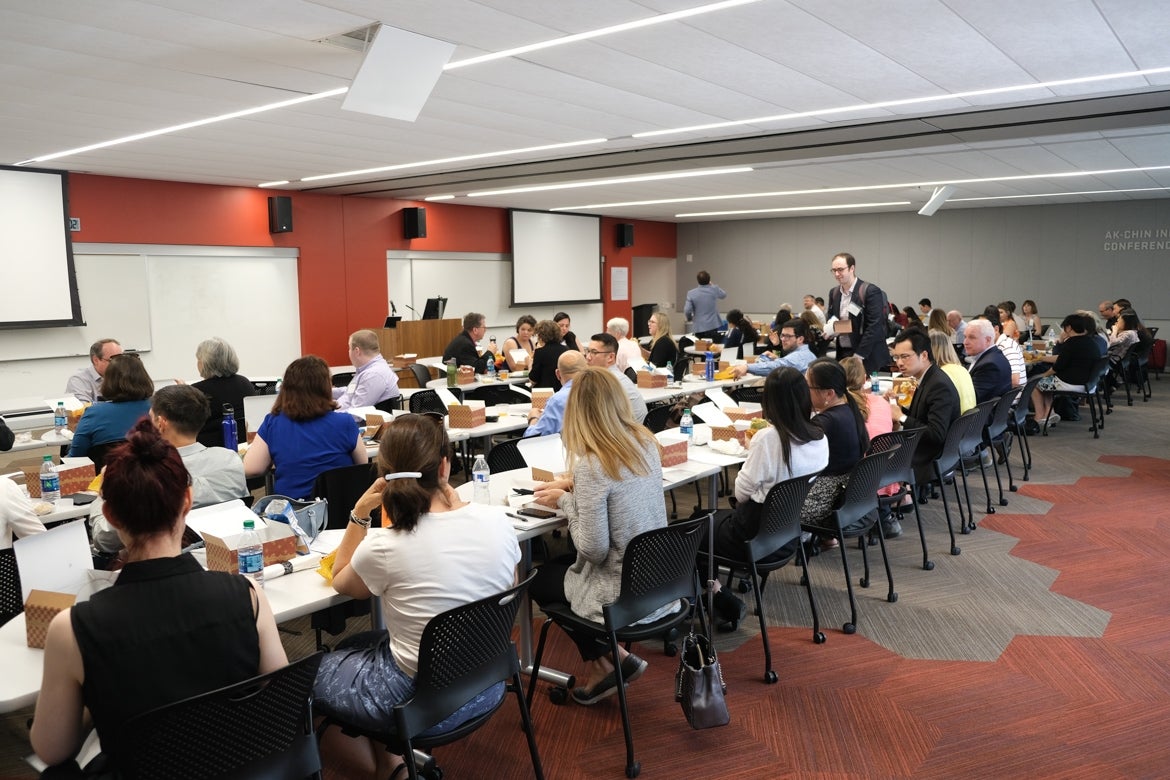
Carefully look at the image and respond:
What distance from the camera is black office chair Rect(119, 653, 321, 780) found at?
1.81m

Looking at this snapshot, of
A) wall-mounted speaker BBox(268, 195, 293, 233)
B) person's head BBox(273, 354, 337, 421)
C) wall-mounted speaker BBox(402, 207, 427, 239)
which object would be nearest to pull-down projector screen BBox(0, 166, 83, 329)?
wall-mounted speaker BBox(268, 195, 293, 233)

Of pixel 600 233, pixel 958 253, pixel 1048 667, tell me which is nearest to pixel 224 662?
pixel 1048 667

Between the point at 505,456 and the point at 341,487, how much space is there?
91 centimetres

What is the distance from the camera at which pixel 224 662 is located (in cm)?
197

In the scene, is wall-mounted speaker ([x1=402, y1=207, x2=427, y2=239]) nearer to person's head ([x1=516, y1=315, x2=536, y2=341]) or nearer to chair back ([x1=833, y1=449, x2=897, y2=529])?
person's head ([x1=516, y1=315, x2=536, y2=341])

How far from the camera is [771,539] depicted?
3.82m

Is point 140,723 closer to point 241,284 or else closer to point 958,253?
point 241,284

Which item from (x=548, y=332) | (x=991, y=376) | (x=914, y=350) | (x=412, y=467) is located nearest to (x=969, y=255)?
(x=991, y=376)

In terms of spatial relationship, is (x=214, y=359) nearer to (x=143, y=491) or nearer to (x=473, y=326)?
(x=473, y=326)

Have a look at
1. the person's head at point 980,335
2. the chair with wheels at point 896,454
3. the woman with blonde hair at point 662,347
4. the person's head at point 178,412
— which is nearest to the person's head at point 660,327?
the woman with blonde hair at point 662,347

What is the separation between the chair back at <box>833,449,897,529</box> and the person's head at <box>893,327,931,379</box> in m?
1.62

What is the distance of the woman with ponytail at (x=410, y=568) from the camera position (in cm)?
245

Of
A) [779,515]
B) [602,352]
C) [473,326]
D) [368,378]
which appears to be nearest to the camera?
[779,515]

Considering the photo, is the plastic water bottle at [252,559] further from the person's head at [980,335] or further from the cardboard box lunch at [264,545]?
the person's head at [980,335]
